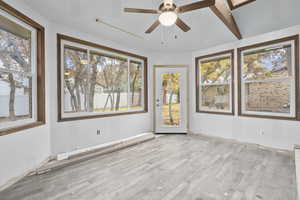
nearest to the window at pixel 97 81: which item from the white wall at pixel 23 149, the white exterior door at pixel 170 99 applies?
the white wall at pixel 23 149

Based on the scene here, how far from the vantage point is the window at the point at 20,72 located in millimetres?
2059

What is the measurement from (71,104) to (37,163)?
46.7 inches

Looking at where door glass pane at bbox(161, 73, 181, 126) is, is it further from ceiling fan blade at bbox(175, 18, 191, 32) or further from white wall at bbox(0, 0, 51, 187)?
white wall at bbox(0, 0, 51, 187)

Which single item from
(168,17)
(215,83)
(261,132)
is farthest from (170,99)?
(168,17)

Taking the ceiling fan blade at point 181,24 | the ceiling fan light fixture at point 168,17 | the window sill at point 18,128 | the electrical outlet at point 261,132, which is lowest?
→ the electrical outlet at point 261,132

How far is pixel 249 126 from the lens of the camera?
3.55 metres

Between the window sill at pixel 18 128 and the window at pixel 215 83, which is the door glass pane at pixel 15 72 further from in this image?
the window at pixel 215 83

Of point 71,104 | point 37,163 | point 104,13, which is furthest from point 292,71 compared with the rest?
point 37,163

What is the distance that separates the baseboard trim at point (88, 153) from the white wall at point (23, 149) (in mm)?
208

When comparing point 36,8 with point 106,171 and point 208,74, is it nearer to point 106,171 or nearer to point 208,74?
point 106,171

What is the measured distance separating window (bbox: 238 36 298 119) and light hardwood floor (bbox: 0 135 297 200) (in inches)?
36.4

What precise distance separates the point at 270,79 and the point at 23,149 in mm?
4810

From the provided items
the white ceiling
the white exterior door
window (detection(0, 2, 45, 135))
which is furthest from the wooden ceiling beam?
window (detection(0, 2, 45, 135))

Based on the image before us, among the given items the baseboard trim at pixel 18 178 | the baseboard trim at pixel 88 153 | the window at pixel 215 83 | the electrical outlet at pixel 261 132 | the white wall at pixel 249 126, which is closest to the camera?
the baseboard trim at pixel 18 178
